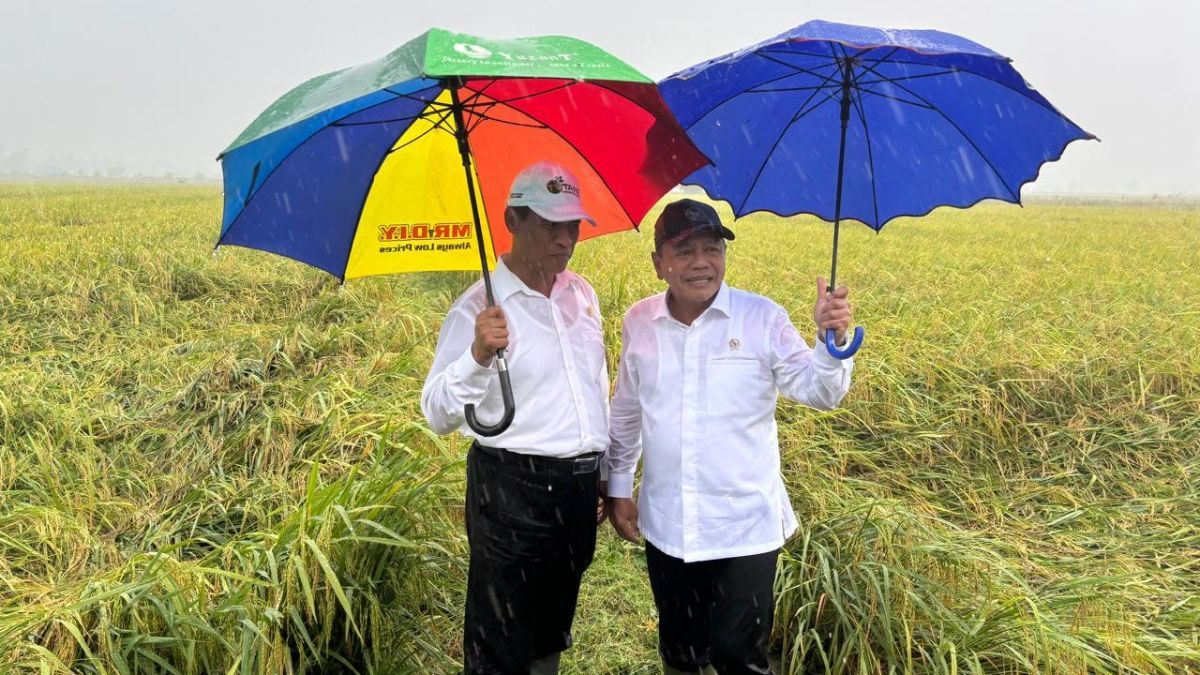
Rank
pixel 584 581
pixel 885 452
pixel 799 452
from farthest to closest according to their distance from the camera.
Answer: pixel 885 452
pixel 799 452
pixel 584 581

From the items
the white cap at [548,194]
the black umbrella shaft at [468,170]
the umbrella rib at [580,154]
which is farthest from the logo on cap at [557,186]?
the umbrella rib at [580,154]

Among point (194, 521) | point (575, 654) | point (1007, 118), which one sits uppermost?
point (1007, 118)

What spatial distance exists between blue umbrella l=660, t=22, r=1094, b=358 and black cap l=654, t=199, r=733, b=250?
34 centimetres

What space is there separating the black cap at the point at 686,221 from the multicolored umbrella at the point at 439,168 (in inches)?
9.6

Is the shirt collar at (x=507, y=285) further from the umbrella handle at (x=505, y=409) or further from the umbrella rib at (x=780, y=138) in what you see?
the umbrella rib at (x=780, y=138)

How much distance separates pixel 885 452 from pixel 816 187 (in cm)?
236

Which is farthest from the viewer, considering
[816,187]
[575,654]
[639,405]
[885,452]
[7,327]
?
[7,327]

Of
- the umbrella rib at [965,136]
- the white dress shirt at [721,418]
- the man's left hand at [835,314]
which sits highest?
the umbrella rib at [965,136]

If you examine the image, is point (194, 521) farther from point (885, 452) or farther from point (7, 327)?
point (7, 327)

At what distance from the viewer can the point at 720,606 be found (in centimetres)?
184

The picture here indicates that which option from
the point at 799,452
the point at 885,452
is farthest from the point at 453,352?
the point at 885,452

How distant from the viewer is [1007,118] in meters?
2.10

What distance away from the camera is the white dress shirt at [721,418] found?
1.80m

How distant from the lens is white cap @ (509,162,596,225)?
5.67 ft
